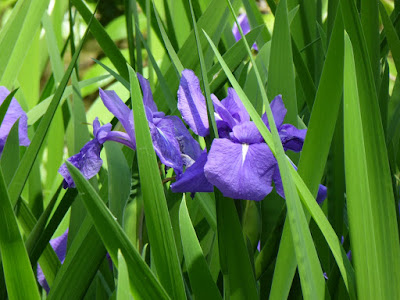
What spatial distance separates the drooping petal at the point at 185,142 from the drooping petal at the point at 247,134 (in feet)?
0.13

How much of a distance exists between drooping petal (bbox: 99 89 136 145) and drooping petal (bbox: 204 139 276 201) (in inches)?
Result: 3.5

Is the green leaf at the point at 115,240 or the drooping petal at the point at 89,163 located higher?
the drooping petal at the point at 89,163

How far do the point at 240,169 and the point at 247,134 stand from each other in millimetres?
51

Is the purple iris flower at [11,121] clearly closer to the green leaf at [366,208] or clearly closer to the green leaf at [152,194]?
the green leaf at [152,194]

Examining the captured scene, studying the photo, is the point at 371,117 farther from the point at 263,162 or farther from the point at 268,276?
the point at 268,276

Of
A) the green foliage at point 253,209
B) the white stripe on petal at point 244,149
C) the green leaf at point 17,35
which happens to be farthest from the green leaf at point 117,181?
the green leaf at point 17,35

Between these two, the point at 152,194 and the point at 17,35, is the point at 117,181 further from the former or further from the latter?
the point at 17,35

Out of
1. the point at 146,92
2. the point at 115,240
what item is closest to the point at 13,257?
the point at 115,240

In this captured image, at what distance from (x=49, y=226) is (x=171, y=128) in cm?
16

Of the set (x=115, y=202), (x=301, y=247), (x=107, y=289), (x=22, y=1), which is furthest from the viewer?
(x=22, y=1)

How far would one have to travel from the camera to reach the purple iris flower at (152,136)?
1.62 ft

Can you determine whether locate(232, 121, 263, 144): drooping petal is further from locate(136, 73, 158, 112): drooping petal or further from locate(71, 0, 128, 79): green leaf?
locate(71, 0, 128, 79): green leaf

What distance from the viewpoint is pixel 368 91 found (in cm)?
44

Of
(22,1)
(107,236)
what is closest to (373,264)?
(107,236)
